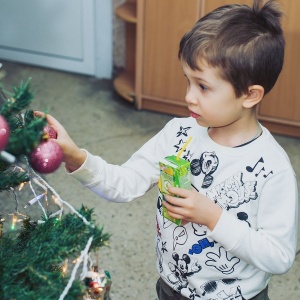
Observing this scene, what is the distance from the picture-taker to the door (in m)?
3.76

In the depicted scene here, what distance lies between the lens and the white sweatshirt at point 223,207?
1.21m

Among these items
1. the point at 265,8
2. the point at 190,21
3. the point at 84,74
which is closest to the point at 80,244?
the point at 265,8

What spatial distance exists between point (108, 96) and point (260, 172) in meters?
2.47

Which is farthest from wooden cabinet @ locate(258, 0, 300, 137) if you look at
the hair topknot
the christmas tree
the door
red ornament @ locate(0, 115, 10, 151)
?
red ornament @ locate(0, 115, 10, 151)

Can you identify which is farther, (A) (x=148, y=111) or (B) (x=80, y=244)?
(A) (x=148, y=111)

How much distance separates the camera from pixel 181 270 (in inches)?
52.4

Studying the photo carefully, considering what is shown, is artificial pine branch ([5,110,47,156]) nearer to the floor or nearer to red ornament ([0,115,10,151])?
red ornament ([0,115,10,151])

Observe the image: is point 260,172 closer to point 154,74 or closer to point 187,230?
point 187,230

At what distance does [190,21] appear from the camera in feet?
10.1

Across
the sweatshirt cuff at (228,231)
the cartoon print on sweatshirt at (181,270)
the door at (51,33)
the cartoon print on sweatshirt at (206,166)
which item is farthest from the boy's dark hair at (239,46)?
the door at (51,33)

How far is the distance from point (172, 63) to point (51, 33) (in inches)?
39.9

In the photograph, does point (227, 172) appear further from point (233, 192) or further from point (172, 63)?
point (172, 63)

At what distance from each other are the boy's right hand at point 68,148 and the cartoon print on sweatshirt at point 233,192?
0.27 metres

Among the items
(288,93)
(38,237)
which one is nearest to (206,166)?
(38,237)
